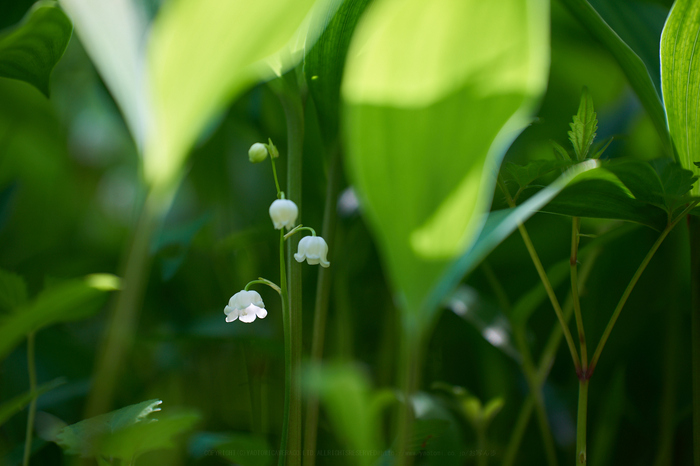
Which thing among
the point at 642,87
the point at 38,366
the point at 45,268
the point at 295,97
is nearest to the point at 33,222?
the point at 45,268

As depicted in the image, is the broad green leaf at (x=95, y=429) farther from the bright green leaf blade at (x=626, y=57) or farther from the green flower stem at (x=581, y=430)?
the bright green leaf blade at (x=626, y=57)

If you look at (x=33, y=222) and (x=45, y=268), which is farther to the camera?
(x=33, y=222)

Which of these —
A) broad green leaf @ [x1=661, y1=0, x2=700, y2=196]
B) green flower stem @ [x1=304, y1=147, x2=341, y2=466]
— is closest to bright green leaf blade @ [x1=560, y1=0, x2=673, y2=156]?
broad green leaf @ [x1=661, y1=0, x2=700, y2=196]

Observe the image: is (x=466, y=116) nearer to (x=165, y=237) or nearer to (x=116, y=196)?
Answer: (x=165, y=237)

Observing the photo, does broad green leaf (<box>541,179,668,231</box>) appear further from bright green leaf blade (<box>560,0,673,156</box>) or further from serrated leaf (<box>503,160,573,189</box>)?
bright green leaf blade (<box>560,0,673,156</box>)

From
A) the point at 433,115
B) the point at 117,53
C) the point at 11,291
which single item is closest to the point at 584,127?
the point at 433,115

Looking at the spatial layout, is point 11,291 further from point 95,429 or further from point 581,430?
point 581,430
